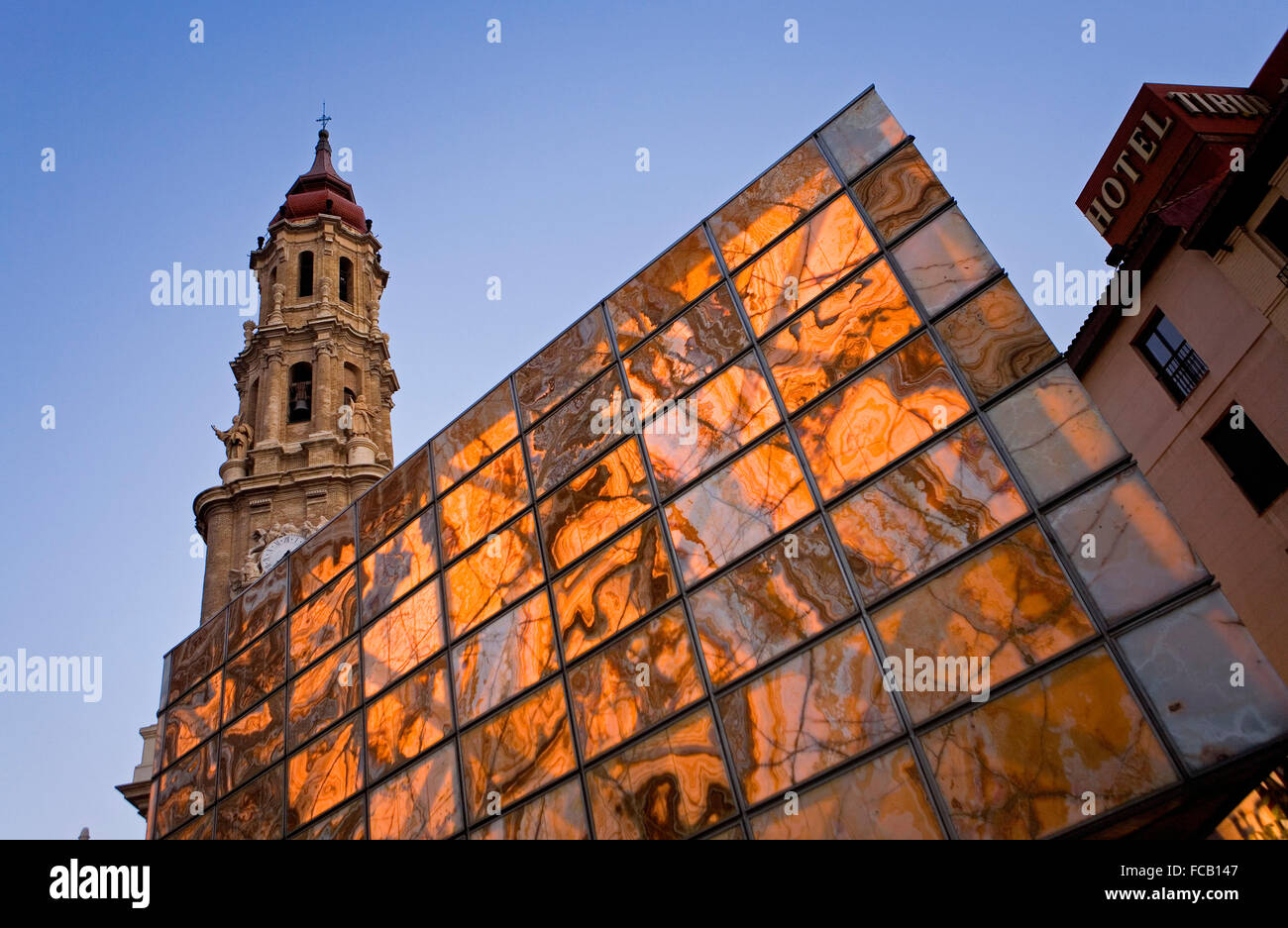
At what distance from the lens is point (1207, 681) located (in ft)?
36.1

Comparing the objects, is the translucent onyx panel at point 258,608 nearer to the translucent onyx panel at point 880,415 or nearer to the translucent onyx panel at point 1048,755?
the translucent onyx panel at point 880,415

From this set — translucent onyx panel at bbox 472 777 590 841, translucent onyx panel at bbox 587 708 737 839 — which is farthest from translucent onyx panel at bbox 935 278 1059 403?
translucent onyx panel at bbox 472 777 590 841

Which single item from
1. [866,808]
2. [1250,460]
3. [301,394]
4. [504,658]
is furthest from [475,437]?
[301,394]

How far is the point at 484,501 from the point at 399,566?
2.45 metres

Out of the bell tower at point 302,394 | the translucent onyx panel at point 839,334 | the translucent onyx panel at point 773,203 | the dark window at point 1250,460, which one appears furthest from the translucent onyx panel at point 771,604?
the bell tower at point 302,394

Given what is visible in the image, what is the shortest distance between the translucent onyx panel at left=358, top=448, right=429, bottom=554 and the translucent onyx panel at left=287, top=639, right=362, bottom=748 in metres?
2.43

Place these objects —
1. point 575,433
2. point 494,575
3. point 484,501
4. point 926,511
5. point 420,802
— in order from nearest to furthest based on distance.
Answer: point 926,511
point 420,802
point 494,575
point 575,433
point 484,501

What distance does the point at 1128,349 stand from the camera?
1353 inches

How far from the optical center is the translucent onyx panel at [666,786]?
14.1 m

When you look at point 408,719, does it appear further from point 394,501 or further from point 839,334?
point 839,334

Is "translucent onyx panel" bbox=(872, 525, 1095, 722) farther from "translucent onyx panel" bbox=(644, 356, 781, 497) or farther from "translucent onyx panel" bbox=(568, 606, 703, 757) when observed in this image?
"translucent onyx panel" bbox=(644, 356, 781, 497)
